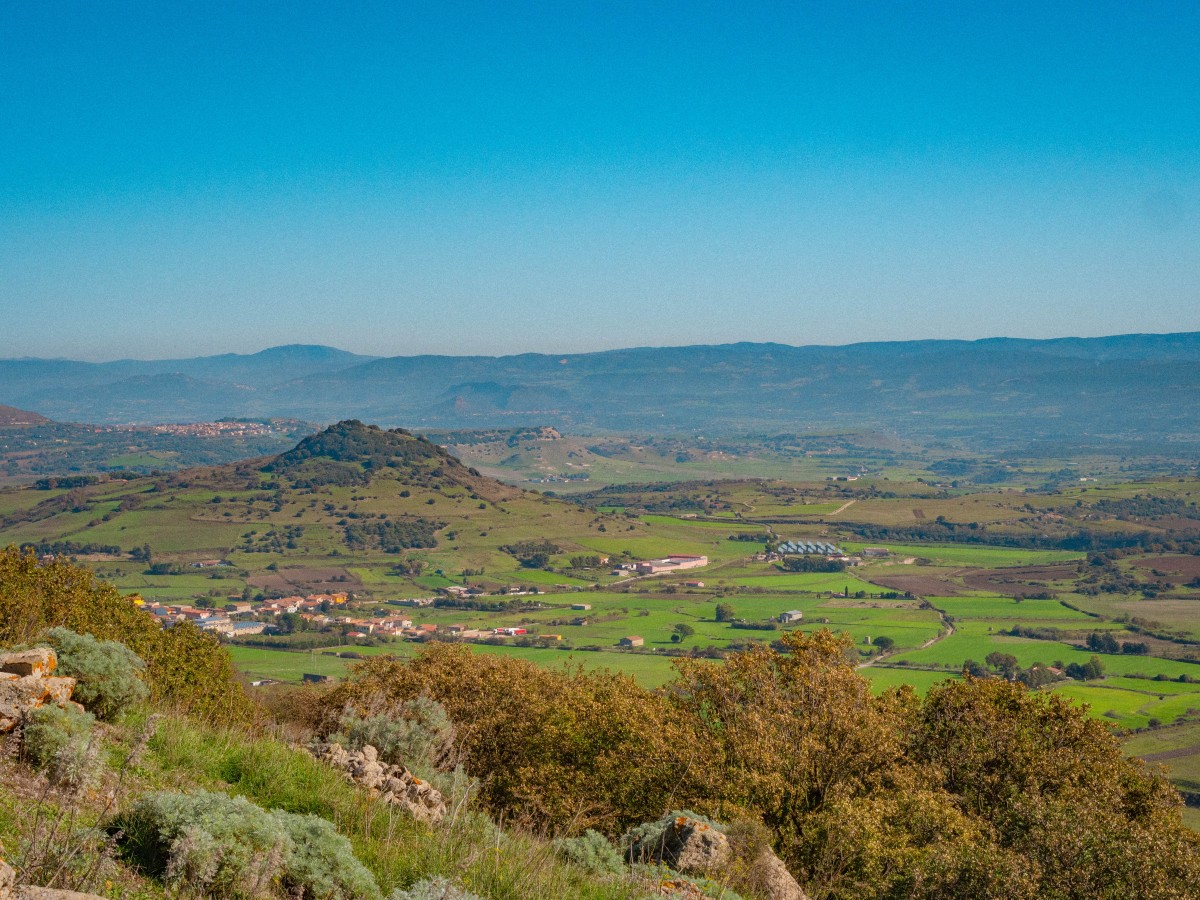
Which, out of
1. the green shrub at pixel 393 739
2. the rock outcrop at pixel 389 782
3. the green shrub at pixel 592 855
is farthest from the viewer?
the green shrub at pixel 393 739

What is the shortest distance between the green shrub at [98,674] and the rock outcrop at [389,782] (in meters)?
2.54

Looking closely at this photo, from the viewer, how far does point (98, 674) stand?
38.1 feet

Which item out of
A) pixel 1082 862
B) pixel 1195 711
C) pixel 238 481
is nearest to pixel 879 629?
pixel 1195 711

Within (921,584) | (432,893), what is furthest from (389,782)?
(921,584)

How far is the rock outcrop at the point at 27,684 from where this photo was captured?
883 centimetres

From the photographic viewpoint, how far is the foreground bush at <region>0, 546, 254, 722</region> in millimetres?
18328

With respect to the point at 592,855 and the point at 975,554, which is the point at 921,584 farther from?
the point at 592,855

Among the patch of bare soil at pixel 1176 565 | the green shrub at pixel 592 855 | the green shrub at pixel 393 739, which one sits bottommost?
the patch of bare soil at pixel 1176 565

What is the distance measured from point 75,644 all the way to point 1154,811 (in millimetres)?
20306

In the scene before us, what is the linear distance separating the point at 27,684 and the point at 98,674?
1.77 m

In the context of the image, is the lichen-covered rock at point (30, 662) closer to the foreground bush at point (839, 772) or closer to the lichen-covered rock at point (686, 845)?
the foreground bush at point (839, 772)

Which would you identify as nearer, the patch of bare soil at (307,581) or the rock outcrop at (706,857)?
the rock outcrop at (706,857)

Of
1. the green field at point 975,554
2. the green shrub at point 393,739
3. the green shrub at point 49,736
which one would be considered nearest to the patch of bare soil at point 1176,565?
the green field at point 975,554

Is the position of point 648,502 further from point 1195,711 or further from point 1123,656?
point 1195,711
